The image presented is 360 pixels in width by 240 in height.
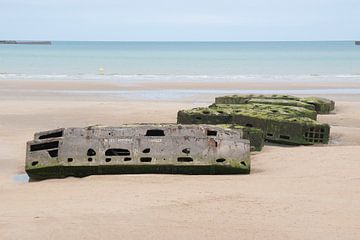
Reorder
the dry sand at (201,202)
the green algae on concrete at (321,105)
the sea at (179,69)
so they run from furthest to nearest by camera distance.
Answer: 1. the sea at (179,69)
2. the green algae on concrete at (321,105)
3. the dry sand at (201,202)

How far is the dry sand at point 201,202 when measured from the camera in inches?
232

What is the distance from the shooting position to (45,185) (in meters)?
8.55

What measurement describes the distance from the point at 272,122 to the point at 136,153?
436 cm

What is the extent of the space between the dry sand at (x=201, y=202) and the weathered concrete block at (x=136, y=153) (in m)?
0.27

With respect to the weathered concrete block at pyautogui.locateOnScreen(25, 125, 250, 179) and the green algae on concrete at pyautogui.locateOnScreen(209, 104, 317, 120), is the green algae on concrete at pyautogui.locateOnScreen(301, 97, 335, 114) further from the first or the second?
the weathered concrete block at pyautogui.locateOnScreen(25, 125, 250, 179)

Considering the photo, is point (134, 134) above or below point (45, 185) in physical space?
above

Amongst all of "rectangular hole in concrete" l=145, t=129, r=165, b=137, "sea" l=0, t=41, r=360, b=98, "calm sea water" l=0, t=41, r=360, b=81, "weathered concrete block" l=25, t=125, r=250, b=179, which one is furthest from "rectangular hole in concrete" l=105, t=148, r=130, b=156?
"calm sea water" l=0, t=41, r=360, b=81

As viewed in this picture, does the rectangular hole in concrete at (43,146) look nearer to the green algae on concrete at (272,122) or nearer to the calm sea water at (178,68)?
the green algae on concrete at (272,122)

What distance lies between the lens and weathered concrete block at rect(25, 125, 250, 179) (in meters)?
9.09

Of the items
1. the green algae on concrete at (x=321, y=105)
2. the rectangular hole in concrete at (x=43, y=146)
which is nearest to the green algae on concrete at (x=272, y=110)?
the green algae on concrete at (x=321, y=105)

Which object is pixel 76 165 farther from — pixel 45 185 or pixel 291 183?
pixel 291 183

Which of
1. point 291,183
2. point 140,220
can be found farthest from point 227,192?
point 140,220

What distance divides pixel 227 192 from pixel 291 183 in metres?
1.16

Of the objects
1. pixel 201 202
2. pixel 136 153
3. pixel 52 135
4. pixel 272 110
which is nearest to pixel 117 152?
pixel 136 153
